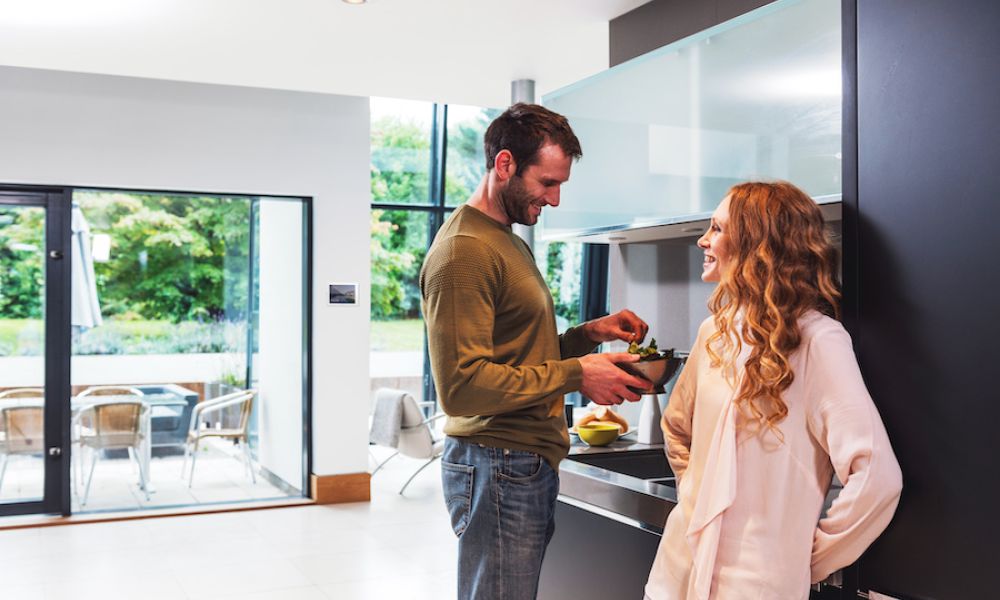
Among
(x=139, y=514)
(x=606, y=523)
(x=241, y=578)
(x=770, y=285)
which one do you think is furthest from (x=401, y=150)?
(x=770, y=285)

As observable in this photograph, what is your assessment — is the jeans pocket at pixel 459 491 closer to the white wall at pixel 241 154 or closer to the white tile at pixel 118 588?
Answer: the white tile at pixel 118 588

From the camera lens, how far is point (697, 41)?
2.79 metres

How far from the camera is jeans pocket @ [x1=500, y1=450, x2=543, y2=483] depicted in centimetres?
202

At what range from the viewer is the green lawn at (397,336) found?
891 centimetres

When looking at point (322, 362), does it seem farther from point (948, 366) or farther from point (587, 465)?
point (948, 366)

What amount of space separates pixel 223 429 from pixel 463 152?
143 inches

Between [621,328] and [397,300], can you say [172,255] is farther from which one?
[621,328]

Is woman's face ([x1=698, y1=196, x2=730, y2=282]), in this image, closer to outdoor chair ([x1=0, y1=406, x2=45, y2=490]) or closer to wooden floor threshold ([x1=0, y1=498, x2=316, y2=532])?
wooden floor threshold ([x1=0, y1=498, x2=316, y2=532])

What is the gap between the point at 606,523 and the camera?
2592 mm

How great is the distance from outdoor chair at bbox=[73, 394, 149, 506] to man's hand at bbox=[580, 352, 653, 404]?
16.2 ft

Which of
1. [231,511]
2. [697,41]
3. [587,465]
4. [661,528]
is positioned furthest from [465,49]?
[231,511]

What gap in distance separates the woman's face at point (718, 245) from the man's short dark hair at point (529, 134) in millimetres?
358

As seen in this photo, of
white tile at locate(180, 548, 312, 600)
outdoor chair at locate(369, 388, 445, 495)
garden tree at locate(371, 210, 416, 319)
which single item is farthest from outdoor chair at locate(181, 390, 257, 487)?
garden tree at locate(371, 210, 416, 319)

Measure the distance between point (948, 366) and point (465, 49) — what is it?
353 cm
